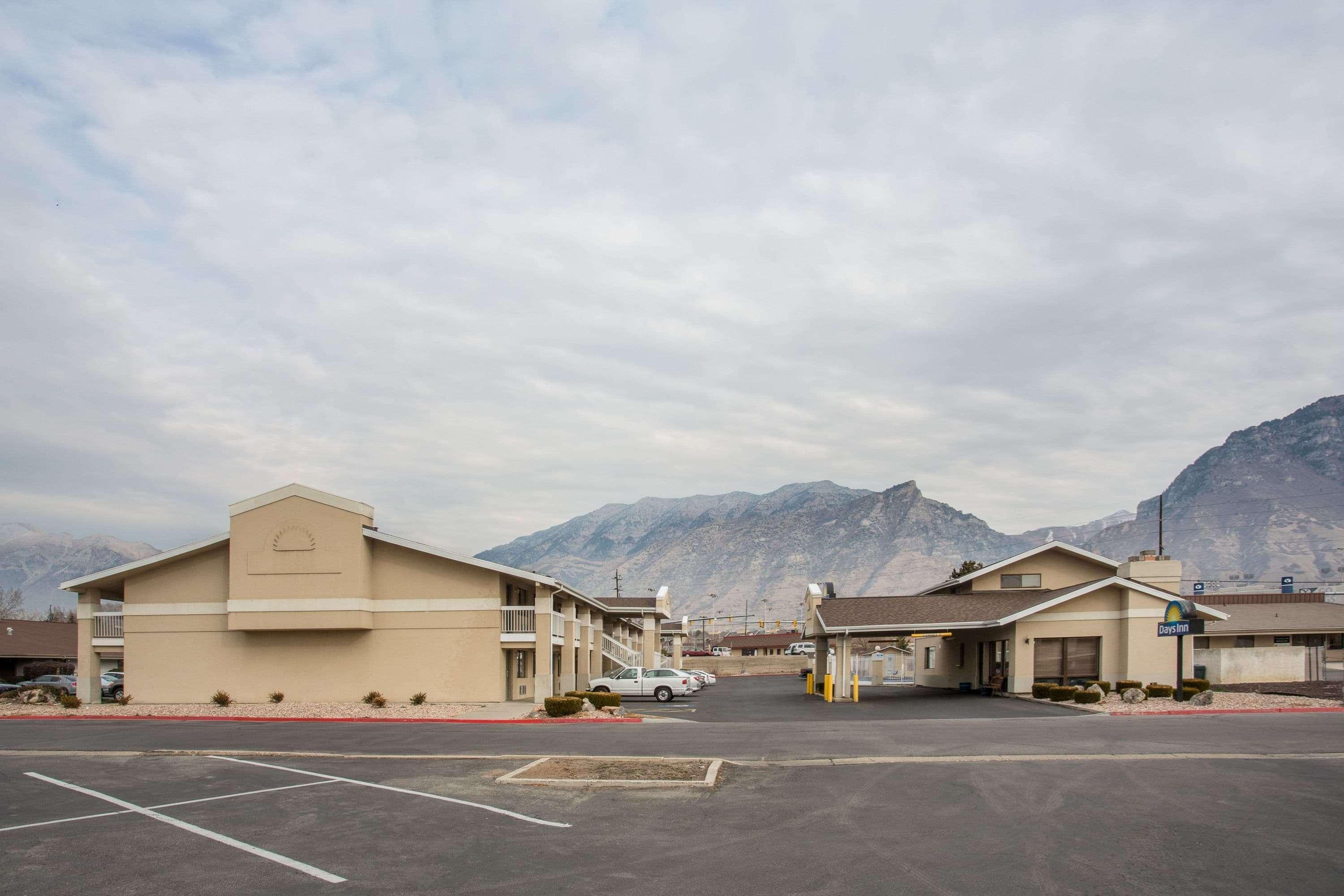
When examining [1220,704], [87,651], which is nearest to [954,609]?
[1220,704]

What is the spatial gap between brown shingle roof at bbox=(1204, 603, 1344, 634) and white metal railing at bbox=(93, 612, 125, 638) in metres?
48.4

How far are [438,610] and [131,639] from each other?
11862mm

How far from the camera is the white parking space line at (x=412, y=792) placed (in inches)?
536

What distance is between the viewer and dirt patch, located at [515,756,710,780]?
1739 cm

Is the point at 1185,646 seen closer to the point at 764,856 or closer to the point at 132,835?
the point at 764,856

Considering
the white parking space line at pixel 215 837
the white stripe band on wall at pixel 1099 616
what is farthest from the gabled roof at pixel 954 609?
the white parking space line at pixel 215 837

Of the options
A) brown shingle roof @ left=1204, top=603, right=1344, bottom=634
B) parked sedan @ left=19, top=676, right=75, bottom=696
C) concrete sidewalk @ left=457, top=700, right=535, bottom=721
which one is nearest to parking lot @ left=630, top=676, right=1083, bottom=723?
concrete sidewalk @ left=457, top=700, right=535, bottom=721

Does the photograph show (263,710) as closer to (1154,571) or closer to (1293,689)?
(1154,571)

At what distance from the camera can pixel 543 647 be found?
3697cm

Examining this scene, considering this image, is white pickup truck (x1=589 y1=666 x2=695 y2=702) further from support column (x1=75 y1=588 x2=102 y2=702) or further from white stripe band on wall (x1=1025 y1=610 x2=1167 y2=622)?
support column (x1=75 y1=588 x2=102 y2=702)

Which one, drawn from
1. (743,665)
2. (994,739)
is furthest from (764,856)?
(743,665)

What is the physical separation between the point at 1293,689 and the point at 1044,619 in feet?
29.9

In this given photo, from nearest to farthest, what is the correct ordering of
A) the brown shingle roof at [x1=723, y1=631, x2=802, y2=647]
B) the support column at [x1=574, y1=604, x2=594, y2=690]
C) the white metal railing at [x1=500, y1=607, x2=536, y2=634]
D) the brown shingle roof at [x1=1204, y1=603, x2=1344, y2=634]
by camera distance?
the white metal railing at [x1=500, y1=607, x2=536, y2=634], the support column at [x1=574, y1=604, x2=594, y2=690], the brown shingle roof at [x1=1204, y1=603, x2=1344, y2=634], the brown shingle roof at [x1=723, y1=631, x2=802, y2=647]

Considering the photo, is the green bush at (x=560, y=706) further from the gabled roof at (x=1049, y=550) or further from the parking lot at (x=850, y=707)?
the gabled roof at (x=1049, y=550)
